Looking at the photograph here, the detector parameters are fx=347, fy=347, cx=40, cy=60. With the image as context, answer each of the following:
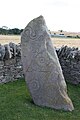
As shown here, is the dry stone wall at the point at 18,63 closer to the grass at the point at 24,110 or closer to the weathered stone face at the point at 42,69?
the grass at the point at 24,110

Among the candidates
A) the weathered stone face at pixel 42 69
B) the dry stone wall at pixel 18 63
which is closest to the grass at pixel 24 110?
the weathered stone face at pixel 42 69

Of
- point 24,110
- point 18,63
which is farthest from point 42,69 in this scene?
point 18,63

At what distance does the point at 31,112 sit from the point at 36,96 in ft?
2.34

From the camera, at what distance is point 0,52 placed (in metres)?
9.38

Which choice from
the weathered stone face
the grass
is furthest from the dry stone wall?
the weathered stone face

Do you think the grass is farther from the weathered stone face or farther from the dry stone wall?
the dry stone wall

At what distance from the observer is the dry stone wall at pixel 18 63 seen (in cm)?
968

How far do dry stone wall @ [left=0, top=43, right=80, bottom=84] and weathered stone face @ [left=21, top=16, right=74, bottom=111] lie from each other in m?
1.87

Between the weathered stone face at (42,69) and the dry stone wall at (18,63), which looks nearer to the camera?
the weathered stone face at (42,69)

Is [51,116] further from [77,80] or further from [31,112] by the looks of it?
[77,80]

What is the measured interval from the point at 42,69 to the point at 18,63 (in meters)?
2.96

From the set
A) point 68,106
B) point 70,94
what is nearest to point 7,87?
point 70,94

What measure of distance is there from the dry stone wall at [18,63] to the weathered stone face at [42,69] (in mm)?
1866

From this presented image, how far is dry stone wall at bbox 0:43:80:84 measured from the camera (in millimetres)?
9680
